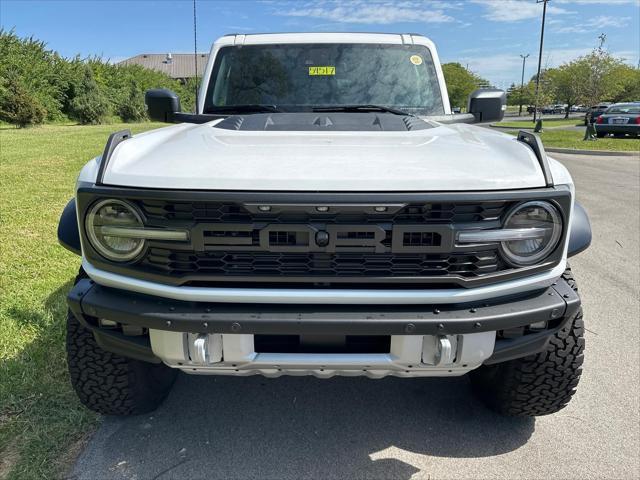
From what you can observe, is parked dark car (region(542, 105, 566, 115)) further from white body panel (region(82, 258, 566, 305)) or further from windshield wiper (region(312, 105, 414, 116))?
white body panel (region(82, 258, 566, 305))

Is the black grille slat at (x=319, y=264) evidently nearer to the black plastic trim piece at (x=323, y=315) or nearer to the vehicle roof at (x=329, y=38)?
the black plastic trim piece at (x=323, y=315)

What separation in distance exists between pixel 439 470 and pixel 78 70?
30.0 meters

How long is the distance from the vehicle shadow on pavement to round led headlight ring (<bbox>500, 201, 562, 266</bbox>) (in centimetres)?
99

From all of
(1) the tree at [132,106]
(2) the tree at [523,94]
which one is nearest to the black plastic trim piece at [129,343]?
(1) the tree at [132,106]

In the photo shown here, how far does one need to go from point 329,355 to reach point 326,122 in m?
1.34

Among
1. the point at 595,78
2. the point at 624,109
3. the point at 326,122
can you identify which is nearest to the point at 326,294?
the point at 326,122

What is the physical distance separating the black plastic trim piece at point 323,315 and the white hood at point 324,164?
0.43m

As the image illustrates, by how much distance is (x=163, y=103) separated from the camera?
3.56m

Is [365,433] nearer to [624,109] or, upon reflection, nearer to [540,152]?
[540,152]

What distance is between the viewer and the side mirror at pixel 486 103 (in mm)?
3596

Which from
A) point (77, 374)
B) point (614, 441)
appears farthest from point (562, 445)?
point (77, 374)

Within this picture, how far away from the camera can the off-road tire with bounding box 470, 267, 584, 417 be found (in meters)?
2.22

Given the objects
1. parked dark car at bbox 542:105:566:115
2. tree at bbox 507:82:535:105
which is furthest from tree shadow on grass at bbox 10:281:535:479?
parked dark car at bbox 542:105:566:115

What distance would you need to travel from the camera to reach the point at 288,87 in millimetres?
3428
